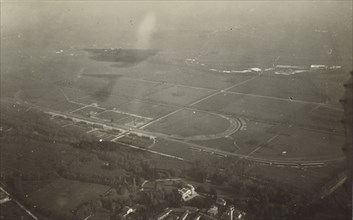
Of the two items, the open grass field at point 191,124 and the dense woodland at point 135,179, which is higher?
the dense woodland at point 135,179

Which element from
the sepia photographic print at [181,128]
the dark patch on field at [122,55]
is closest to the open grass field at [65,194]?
the sepia photographic print at [181,128]

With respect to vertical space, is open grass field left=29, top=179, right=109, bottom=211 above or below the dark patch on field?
above

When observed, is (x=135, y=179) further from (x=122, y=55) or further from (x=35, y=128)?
(x=122, y=55)

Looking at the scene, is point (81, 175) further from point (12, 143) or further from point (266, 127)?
point (266, 127)

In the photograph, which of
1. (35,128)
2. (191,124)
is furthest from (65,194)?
(191,124)

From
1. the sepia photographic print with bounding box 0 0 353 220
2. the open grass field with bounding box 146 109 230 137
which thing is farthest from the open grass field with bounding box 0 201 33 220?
the open grass field with bounding box 146 109 230 137

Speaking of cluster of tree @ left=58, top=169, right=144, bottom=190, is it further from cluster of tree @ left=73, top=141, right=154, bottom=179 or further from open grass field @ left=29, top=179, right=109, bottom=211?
cluster of tree @ left=73, top=141, right=154, bottom=179

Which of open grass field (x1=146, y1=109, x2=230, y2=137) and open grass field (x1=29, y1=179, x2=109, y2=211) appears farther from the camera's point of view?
open grass field (x1=146, y1=109, x2=230, y2=137)

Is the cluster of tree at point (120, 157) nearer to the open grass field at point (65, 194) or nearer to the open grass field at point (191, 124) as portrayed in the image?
the open grass field at point (65, 194)

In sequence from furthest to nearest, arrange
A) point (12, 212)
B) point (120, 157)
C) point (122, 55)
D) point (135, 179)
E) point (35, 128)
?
1. point (122, 55)
2. point (35, 128)
3. point (120, 157)
4. point (135, 179)
5. point (12, 212)
